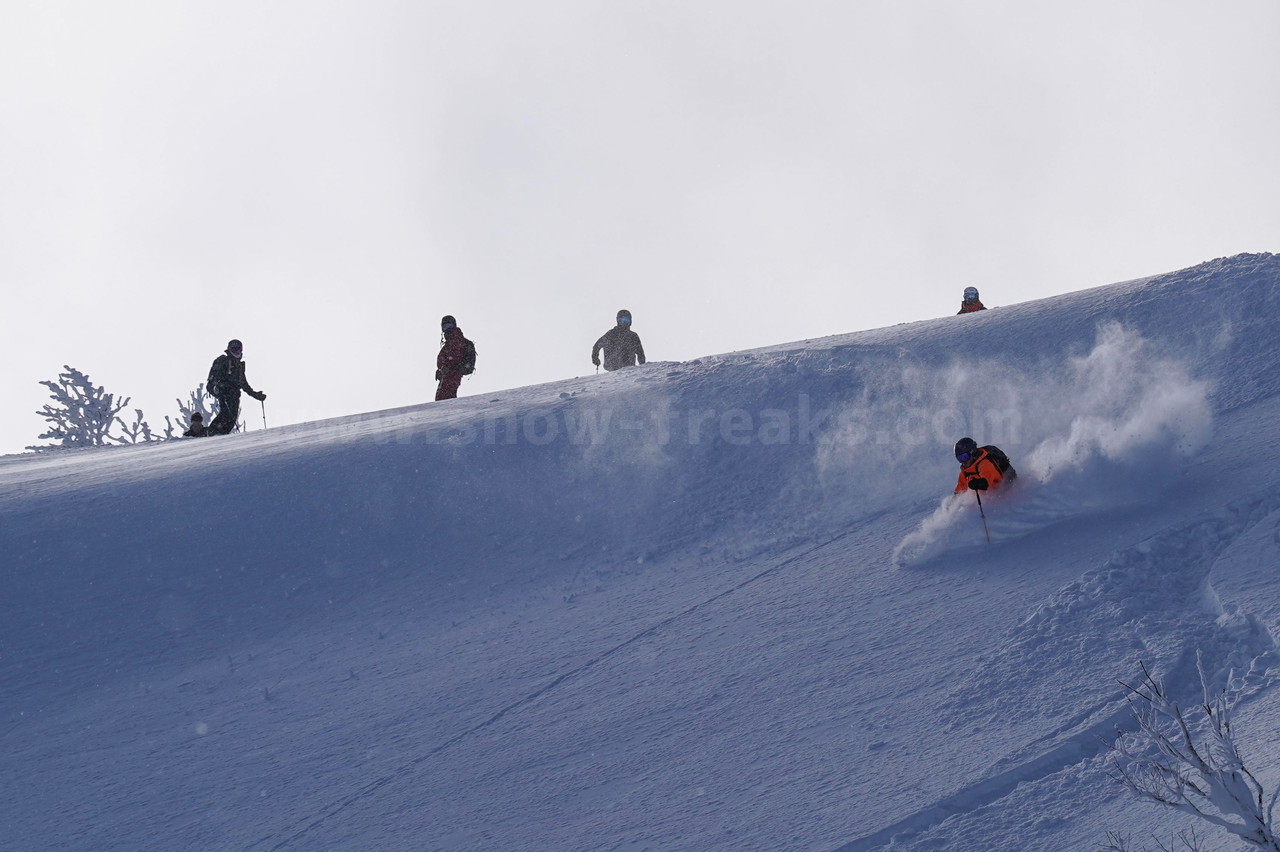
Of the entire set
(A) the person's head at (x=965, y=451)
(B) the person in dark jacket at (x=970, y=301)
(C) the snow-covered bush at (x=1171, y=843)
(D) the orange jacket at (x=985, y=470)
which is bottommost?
(C) the snow-covered bush at (x=1171, y=843)

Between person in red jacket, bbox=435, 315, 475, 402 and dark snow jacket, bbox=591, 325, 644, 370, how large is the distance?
1720 mm

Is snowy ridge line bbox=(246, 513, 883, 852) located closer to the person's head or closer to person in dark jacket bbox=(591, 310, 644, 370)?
the person's head

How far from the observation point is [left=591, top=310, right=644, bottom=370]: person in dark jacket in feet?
49.5

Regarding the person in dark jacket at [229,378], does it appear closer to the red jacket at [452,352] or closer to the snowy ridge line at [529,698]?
the red jacket at [452,352]

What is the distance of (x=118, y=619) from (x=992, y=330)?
7.89 metres

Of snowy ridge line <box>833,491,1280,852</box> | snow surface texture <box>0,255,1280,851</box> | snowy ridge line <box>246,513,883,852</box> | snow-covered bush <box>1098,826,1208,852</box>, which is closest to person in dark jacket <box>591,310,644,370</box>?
snow surface texture <box>0,255,1280,851</box>

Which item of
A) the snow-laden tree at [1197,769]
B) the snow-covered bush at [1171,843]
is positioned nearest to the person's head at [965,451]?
the snow-laden tree at [1197,769]

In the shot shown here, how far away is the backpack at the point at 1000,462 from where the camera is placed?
7.32 meters

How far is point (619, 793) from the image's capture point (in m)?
4.94

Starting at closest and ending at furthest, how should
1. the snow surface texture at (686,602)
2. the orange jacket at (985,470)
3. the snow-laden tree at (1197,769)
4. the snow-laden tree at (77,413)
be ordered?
the snow-laden tree at (1197,769) → the snow surface texture at (686,602) → the orange jacket at (985,470) → the snow-laden tree at (77,413)

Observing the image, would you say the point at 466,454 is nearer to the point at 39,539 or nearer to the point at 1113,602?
the point at 39,539

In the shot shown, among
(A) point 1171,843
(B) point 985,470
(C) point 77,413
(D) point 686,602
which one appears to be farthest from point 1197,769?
(C) point 77,413

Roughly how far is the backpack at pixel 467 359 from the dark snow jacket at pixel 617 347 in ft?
5.30

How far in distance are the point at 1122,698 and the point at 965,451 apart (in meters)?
2.68
